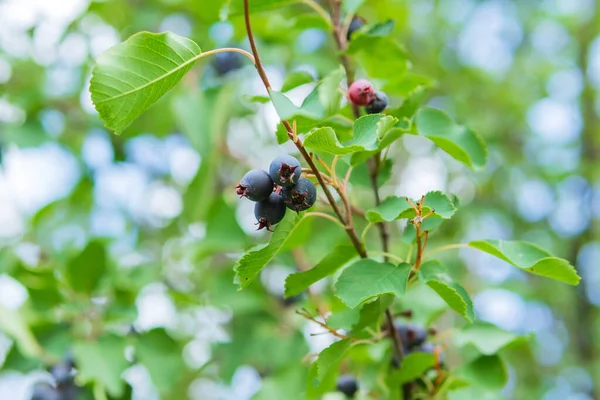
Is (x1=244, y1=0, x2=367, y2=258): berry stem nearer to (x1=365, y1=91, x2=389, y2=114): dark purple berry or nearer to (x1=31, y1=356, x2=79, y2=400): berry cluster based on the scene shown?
(x1=365, y1=91, x2=389, y2=114): dark purple berry

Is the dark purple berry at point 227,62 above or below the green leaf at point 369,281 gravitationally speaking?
below

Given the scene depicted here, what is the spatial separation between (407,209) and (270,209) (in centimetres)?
24

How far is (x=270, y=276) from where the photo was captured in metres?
2.91

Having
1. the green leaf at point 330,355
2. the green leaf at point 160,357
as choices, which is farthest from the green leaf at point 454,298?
the green leaf at point 160,357

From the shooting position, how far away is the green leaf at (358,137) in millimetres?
923

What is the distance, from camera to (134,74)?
982 millimetres

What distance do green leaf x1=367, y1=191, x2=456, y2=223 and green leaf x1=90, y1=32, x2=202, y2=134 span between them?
43 cm

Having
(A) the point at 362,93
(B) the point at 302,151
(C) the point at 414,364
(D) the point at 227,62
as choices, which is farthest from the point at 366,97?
(D) the point at 227,62

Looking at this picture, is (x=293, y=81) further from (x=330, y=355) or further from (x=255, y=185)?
(x=330, y=355)

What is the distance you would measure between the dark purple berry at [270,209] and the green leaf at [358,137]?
0.12 meters

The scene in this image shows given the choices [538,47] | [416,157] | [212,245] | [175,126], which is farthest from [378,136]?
[538,47]

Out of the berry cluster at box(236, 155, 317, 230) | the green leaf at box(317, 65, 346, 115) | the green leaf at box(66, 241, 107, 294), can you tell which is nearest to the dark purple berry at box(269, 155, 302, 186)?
the berry cluster at box(236, 155, 317, 230)

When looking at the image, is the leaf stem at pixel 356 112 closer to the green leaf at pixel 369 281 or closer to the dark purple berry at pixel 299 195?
the green leaf at pixel 369 281

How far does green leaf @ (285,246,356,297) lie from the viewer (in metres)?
1.19
